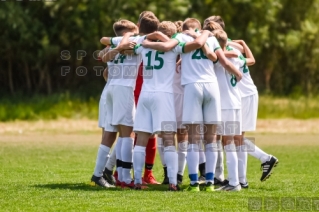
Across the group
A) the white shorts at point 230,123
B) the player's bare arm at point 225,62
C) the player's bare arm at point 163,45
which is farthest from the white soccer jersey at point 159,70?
the white shorts at point 230,123

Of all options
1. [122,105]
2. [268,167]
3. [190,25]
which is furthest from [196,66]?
[268,167]

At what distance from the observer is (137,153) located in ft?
29.4

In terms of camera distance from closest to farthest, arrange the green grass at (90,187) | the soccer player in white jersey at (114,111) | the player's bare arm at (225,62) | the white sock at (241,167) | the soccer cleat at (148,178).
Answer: the green grass at (90,187) → the player's bare arm at (225,62) → the soccer player in white jersey at (114,111) → the white sock at (241,167) → the soccer cleat at (148,178)

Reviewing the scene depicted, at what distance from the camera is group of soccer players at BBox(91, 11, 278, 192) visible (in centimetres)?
882

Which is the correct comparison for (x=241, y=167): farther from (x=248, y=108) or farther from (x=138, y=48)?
(x=138, y=48)

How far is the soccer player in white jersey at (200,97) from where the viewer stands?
8781mm

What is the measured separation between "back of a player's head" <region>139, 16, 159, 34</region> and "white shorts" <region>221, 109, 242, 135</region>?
1.35m

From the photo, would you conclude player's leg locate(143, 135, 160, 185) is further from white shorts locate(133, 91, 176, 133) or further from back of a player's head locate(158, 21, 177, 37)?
back of a player's head locate(158, 21, 177, 37)

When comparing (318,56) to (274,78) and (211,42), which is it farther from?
(211,42)

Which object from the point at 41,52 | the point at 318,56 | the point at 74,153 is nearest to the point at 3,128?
the point at 41,52

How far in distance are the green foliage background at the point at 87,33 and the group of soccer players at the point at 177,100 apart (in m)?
15.3

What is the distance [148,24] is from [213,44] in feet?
2.77

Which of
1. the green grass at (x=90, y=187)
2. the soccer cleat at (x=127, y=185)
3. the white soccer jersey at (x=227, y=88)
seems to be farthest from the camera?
the soccer cleat at (x=127, y=185)

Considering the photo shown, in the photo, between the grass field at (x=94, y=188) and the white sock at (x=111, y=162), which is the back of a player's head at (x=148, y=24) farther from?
the grass field at (x=94, y=188)
